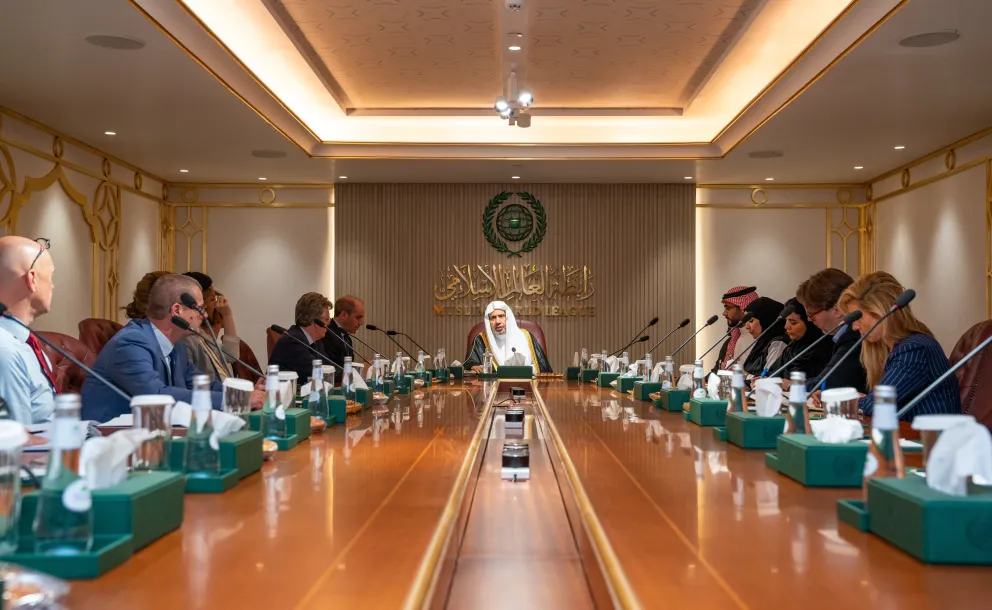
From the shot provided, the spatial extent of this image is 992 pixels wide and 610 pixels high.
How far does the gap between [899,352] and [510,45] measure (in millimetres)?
3308

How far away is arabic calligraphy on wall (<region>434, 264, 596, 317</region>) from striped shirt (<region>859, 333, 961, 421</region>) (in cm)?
594

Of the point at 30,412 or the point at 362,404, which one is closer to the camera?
the point at 30,412

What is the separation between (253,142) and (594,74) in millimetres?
2781

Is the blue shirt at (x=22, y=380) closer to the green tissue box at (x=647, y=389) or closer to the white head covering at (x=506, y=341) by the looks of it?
the green tissue box at (x=647, y=389)

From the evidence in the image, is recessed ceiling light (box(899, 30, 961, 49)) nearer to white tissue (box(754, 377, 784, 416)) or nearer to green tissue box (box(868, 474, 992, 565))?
white tissue (box(754, 377, 784, 416))

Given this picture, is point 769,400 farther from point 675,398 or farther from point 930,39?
point 930,39

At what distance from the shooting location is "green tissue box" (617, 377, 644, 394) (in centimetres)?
444

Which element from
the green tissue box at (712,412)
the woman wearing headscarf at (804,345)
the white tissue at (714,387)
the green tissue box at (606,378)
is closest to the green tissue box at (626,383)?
the green tissue box at (606,378)

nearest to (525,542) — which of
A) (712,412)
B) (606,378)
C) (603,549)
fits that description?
(603,549)

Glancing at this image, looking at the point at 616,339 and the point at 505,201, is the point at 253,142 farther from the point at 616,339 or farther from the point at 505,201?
the point at 616,339

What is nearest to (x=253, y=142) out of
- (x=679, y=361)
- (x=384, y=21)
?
(x=384, y=21)

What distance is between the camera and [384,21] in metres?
5.20

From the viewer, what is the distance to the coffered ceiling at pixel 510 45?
4996 mm

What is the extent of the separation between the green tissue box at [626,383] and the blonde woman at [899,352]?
125 centimetres
